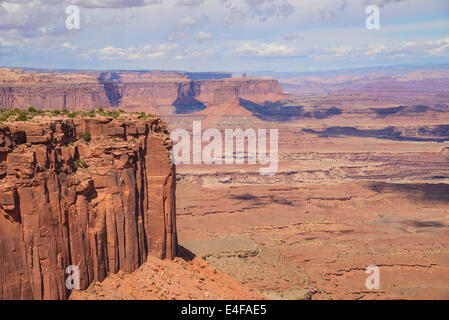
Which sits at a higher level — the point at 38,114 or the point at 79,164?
the point at 38,114

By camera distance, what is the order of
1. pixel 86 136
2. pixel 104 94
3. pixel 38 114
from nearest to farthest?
1. pixel 86 136
2. pixel 38 114
3. pixel 104 94

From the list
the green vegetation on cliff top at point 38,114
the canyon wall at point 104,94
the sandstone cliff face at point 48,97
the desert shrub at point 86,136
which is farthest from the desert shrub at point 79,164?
the canyon wall at point 104,94

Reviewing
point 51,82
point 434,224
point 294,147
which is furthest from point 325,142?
point 434,224

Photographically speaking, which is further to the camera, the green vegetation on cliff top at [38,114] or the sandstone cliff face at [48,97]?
the sandstone cliff face at [48,97]

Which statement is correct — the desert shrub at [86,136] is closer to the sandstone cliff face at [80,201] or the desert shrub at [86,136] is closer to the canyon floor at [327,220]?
the sandstone cliff face at [80,201]

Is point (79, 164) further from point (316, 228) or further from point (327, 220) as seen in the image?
point (327, 220)

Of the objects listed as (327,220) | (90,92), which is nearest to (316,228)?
(327,220)

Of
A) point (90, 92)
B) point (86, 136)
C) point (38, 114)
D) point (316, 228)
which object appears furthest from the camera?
point (90, 92)

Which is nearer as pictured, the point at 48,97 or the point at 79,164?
the point at 79,164

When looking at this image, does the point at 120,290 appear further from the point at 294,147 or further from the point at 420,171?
the point at 294,147

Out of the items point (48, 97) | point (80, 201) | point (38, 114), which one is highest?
point (48, 97)
